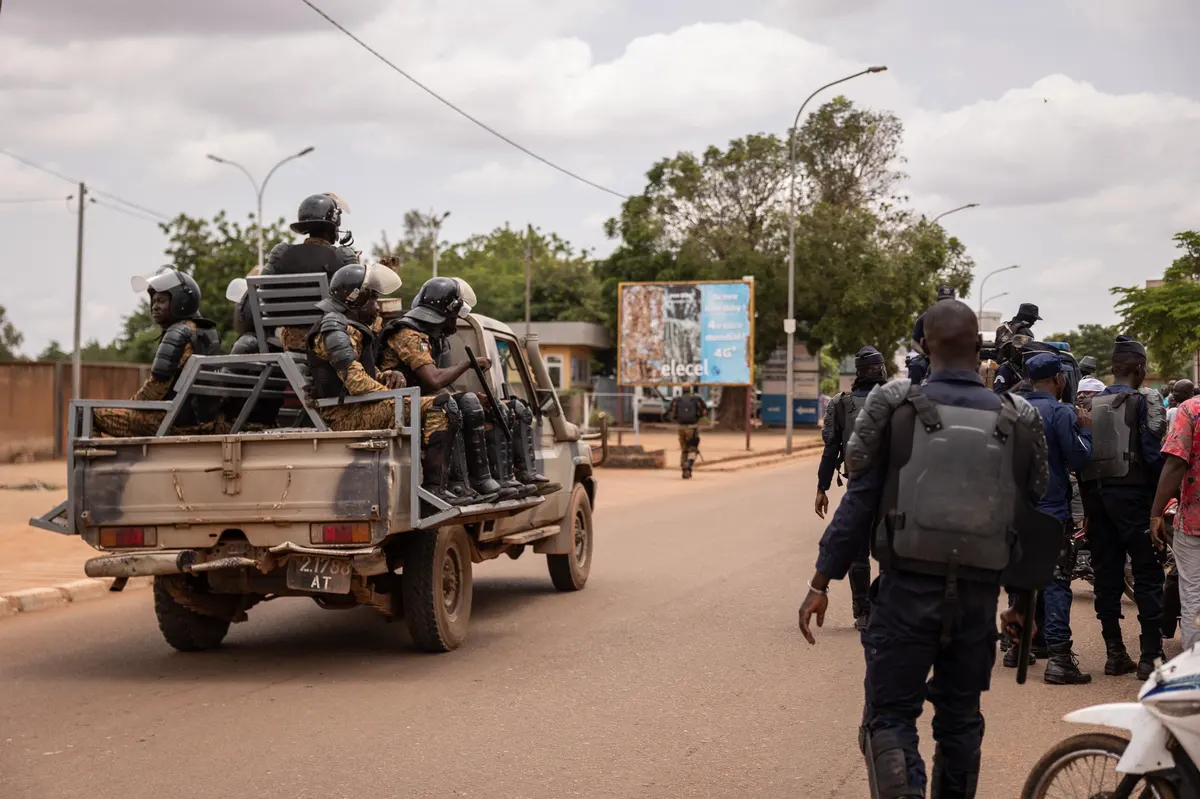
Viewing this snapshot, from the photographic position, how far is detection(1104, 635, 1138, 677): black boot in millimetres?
7715

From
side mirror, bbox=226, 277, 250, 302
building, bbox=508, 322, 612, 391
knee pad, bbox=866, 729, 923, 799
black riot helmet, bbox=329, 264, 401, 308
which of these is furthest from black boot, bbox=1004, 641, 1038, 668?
building, bbox=508, 322, 612, 391

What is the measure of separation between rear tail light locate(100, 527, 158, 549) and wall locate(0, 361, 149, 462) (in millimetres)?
20599

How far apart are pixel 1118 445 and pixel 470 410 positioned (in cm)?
384

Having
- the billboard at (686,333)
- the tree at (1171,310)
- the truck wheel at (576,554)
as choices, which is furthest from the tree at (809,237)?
the truck wheel at (576,554)

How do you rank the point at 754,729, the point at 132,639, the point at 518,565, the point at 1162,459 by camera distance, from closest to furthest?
the point at 754,729 → the point at 1162,459 → the point at 132,639 → the point at 518,565

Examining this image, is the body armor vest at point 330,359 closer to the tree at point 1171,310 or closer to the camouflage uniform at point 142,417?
the camouflage uniform at point 142,417

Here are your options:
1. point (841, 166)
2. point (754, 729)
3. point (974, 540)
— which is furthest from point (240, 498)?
point (841, 166)

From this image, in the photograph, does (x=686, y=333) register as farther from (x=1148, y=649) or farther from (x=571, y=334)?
(x=1148, y=649)

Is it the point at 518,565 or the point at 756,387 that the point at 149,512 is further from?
the point at 756,387

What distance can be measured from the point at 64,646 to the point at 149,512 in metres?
1.68

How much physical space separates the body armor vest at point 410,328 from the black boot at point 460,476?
1.71 feet

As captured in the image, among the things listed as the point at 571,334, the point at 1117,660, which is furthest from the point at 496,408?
the point at 571,334

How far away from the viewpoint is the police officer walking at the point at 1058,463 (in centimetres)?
734

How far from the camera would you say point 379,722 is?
661 cm
